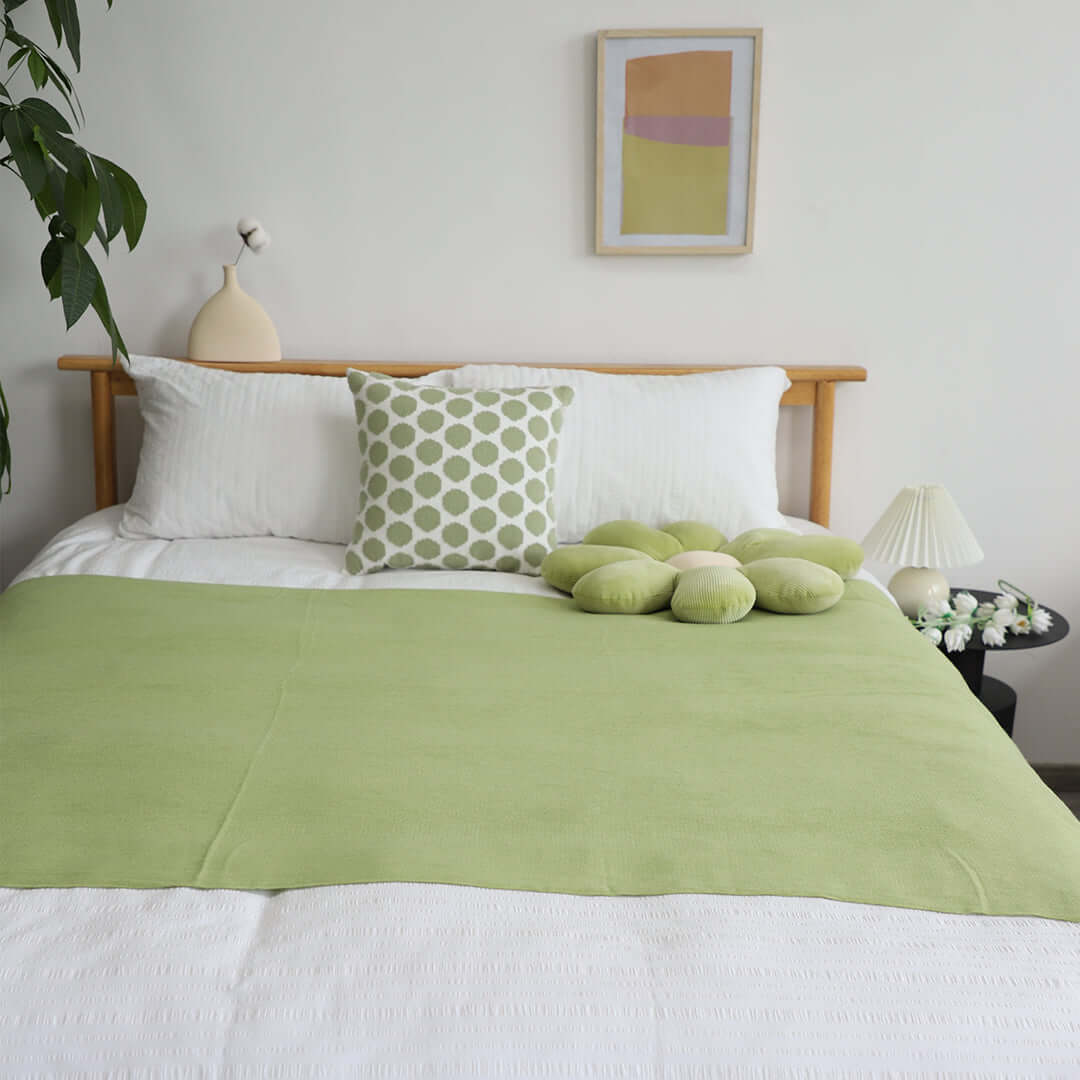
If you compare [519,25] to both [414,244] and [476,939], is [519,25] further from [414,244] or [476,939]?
[476,939]

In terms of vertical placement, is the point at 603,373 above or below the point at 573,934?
above

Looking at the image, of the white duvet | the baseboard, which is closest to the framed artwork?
the baseboard

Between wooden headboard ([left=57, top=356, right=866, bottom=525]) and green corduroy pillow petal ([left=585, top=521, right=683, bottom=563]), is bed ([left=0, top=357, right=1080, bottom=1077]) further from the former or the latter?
wooden headboard ([left=57, top=356, right=866, bottom=525])

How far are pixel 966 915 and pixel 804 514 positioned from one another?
70.7 inches

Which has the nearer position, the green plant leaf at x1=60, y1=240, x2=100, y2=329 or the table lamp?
the green plant leaf at x1=60, y1=240, x2=100, y2=329

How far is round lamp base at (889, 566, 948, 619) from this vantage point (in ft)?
7.75

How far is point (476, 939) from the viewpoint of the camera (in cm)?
99

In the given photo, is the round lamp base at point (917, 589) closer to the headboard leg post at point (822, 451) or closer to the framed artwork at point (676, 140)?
the headboard leg post at point (822, 451)

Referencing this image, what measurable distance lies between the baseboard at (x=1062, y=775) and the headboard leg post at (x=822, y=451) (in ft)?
2.90

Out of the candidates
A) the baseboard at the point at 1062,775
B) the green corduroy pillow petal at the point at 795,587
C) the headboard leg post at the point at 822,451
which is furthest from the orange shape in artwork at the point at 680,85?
the baseboard at the point at 1062,775

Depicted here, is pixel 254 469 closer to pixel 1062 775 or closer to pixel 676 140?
pixel 676 140

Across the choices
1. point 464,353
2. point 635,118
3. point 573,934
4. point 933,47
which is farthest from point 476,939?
point 933,47

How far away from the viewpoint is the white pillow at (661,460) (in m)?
2.33

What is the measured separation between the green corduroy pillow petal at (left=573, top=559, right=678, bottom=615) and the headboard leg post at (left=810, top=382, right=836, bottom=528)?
0.85 meters
